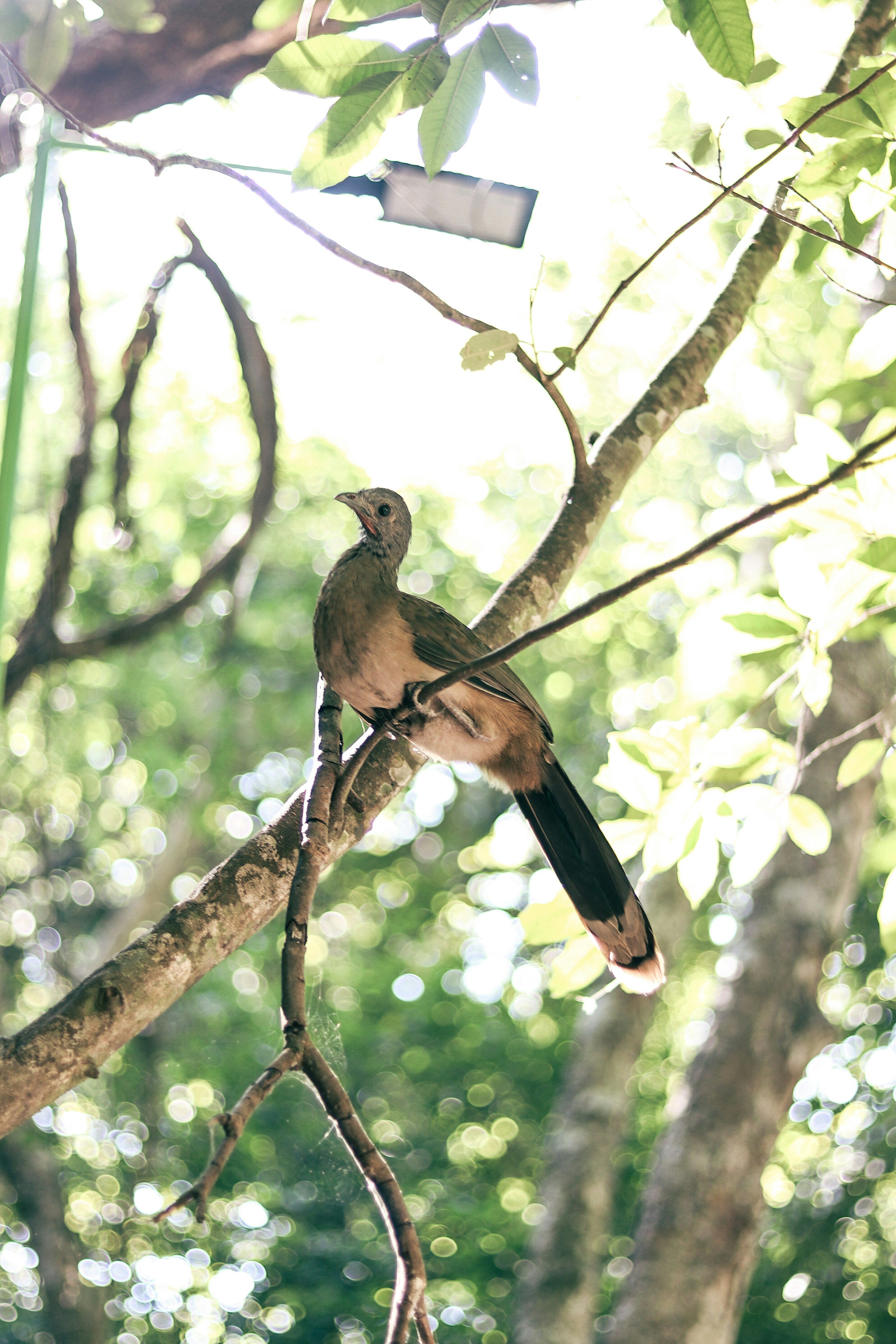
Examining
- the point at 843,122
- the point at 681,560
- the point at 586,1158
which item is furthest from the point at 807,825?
the point at 586,1158

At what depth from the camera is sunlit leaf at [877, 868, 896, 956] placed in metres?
2.05

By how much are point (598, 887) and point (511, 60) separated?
155 cm

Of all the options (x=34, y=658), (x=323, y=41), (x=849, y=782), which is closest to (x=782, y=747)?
(x=849, y=782)

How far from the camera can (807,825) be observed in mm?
2172

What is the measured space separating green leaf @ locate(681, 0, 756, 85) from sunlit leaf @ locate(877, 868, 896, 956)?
4.96ft

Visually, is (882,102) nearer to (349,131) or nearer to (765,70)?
(765,70)

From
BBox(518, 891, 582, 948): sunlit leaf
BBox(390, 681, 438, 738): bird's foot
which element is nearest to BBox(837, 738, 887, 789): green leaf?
BBox(518, 891, 582, 948): sunlit leaf

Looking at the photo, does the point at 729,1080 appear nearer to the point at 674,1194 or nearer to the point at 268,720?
the point at 674,1194

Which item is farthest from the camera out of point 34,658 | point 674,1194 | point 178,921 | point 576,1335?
point 576,1335

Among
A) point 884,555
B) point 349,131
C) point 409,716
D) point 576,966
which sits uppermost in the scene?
point 349,131

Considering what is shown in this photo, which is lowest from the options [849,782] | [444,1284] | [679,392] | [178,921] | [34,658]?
[444,1284]

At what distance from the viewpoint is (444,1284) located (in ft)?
24.9

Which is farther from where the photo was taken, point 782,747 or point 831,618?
point 782,747

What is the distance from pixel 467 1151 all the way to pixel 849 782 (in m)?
9.35
